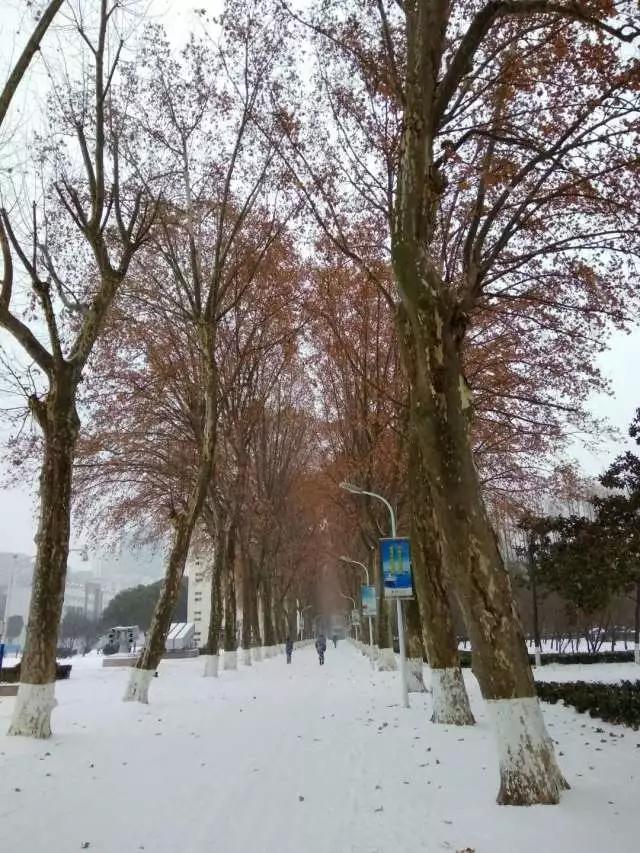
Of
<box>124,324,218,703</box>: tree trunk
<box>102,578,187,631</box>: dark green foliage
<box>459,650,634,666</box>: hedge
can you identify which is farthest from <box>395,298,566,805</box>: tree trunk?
<box>102,578,187,631</box>: dark green foliage

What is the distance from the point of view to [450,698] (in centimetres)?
1001

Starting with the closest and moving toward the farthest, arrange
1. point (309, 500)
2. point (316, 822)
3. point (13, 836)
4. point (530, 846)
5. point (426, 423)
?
point (530, 846) < point (13, 836) < point (316, 822) < point (426, 423) < point (309, 500)

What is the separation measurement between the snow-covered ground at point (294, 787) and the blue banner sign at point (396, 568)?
233 cm

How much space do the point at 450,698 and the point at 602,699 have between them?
343cm

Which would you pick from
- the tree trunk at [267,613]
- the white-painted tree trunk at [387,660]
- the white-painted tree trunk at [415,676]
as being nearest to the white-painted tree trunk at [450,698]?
the white-painted tree trunk at [415,676]

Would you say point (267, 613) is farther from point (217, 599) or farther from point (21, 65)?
point (21, 65)

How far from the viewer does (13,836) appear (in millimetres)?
4766

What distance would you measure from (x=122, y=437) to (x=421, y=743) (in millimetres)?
14018

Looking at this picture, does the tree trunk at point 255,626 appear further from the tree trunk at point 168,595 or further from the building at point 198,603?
the building at point 198,603

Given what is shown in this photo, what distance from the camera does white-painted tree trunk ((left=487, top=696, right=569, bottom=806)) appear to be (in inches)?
204

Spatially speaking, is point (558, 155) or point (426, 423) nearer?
point (426, 423)

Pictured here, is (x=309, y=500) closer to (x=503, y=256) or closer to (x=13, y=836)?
(x=503, y=256)

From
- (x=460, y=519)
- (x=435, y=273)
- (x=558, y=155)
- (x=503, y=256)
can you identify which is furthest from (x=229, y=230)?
(x=460, y=519)

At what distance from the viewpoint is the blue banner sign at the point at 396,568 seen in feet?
43.3
